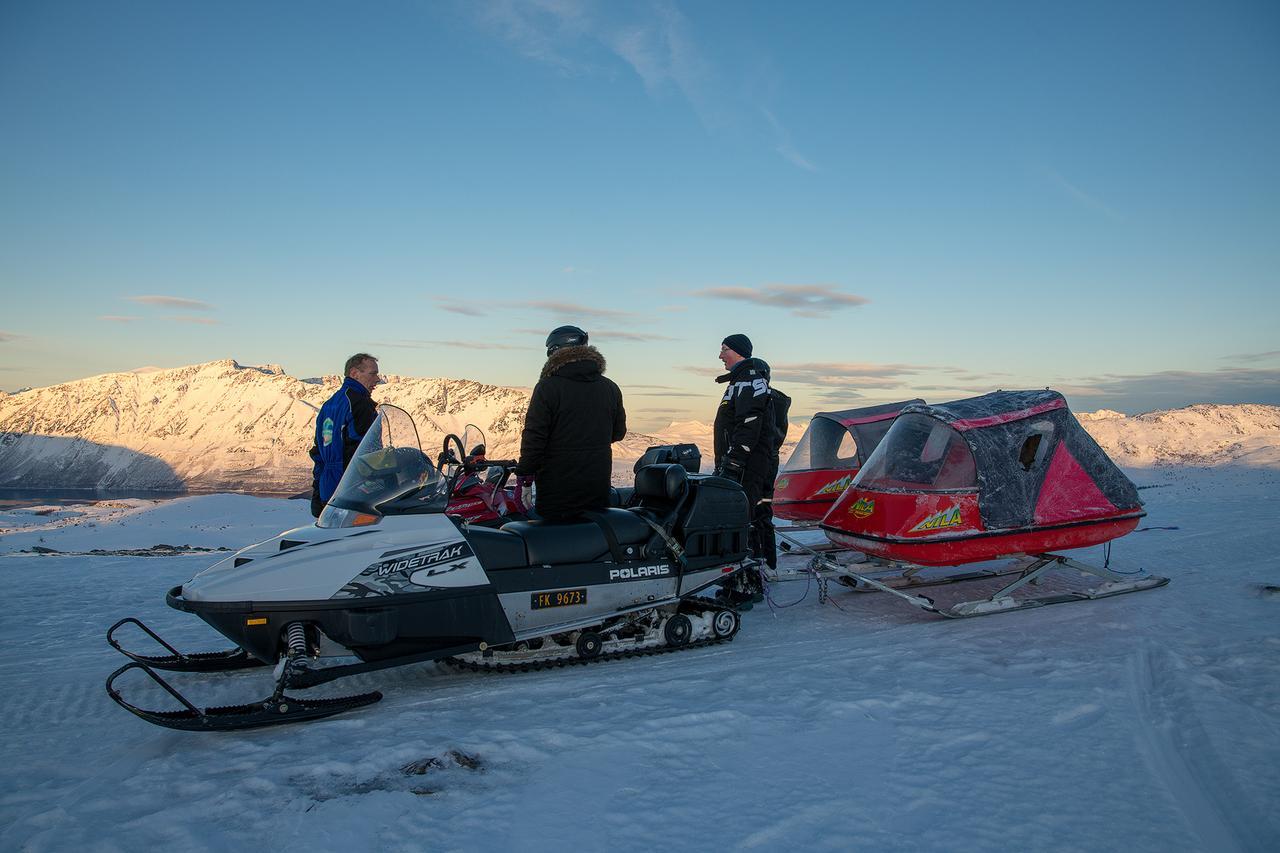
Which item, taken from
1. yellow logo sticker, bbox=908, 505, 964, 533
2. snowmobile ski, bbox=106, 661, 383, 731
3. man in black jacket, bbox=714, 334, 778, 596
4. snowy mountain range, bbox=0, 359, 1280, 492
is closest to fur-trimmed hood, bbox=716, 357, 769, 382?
man in black jacket, bbox=714, 334, 778, 596

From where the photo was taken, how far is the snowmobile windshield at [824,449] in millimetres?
8383

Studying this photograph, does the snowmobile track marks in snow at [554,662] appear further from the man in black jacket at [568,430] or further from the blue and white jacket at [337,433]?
the blue and white jacket at [337,433]

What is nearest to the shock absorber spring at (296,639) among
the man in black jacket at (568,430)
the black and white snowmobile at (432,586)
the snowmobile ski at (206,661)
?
the black and white snowmobile at (432,586)

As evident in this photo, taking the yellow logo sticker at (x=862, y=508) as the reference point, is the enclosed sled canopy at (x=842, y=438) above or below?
above

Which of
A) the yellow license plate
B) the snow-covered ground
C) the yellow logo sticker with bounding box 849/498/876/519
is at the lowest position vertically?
the snow-covered ground

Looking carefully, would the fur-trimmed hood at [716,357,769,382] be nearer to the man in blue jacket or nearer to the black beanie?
the black beanie

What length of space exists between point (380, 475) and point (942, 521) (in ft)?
13.3

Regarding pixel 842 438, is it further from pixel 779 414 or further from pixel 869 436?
pixel 779 414

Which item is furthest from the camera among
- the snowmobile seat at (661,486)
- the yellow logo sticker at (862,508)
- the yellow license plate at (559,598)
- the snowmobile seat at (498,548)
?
the yellow logo sticker at (862,508)

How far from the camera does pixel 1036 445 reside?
20.1 ft

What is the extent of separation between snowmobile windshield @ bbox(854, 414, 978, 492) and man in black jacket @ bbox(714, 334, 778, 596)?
33.2 inches

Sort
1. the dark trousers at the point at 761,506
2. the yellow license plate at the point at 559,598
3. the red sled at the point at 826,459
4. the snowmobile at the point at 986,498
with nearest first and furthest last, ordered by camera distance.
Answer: the yellow license plate at the point at 559,598 → the snowmobile at the point at 986,498 → the dark trousers at the point at 761,506 → the red sled at the point at 826,459

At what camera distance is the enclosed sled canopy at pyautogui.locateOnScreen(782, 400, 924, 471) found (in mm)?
8367

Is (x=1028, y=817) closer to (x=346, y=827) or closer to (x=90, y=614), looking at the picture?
(x=346, y=827)
